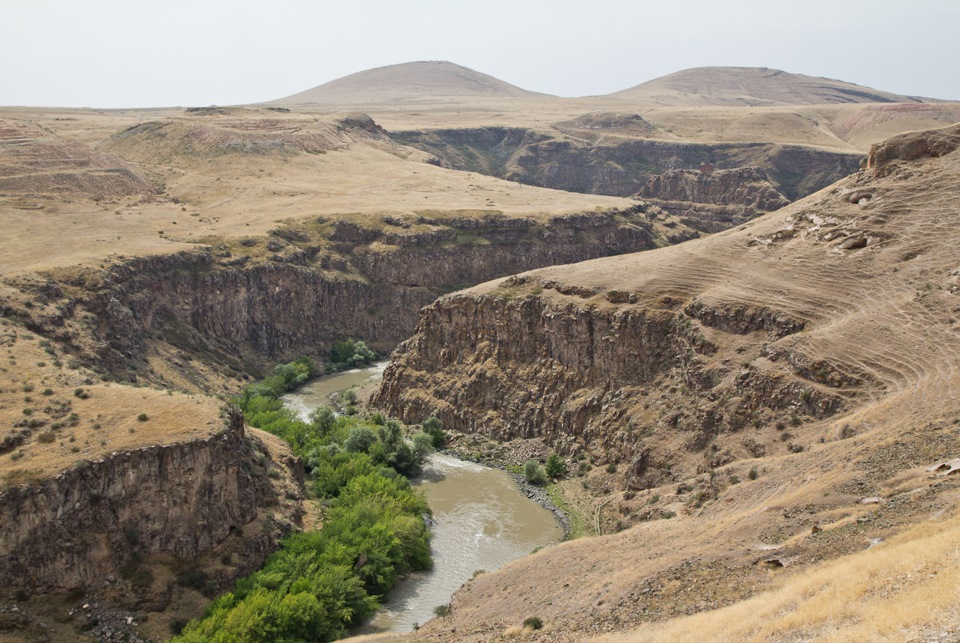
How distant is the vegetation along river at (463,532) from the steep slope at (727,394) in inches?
157

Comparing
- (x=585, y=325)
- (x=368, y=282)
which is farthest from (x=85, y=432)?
(x=368, y=282)

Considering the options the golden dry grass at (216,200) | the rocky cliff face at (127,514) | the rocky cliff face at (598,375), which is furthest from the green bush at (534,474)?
the golden dry grass at (216,200)

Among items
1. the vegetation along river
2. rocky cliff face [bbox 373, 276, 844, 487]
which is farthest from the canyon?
the vegetation along river

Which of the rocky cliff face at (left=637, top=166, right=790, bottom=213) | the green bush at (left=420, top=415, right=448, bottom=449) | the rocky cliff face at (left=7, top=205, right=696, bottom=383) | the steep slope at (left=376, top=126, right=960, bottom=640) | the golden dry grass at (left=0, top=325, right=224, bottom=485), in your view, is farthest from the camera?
the rocky cliff face at (left=637, top=166, right=790, bottom=213)

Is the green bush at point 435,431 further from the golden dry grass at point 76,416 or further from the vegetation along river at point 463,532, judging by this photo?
the golden dry grass at point 76,416

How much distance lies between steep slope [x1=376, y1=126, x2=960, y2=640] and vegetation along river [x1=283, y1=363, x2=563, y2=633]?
3978 millimetres

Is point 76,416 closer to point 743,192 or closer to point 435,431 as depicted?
point 435,431

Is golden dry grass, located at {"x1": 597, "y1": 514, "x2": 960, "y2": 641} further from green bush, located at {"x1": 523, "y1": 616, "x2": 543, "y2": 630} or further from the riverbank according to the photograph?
the riverbank

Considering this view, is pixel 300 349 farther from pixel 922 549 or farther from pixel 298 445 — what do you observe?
pixel 922 549

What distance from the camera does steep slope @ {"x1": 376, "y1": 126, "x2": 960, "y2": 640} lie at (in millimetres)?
38594

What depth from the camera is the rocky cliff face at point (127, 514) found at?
4638cm

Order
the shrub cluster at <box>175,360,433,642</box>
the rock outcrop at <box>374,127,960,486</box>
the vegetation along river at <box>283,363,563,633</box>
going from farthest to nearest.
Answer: the rock outcrop at <box>374,127,960,486</box> < the vegetation along river at <box>283,363,563,633</box> < the shrub cluster at <box>175,360,433,642</box>

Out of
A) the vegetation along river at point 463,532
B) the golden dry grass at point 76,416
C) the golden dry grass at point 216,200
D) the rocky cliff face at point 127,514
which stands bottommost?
the vegetation along river at point 463,532

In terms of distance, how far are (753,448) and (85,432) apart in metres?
45.9
